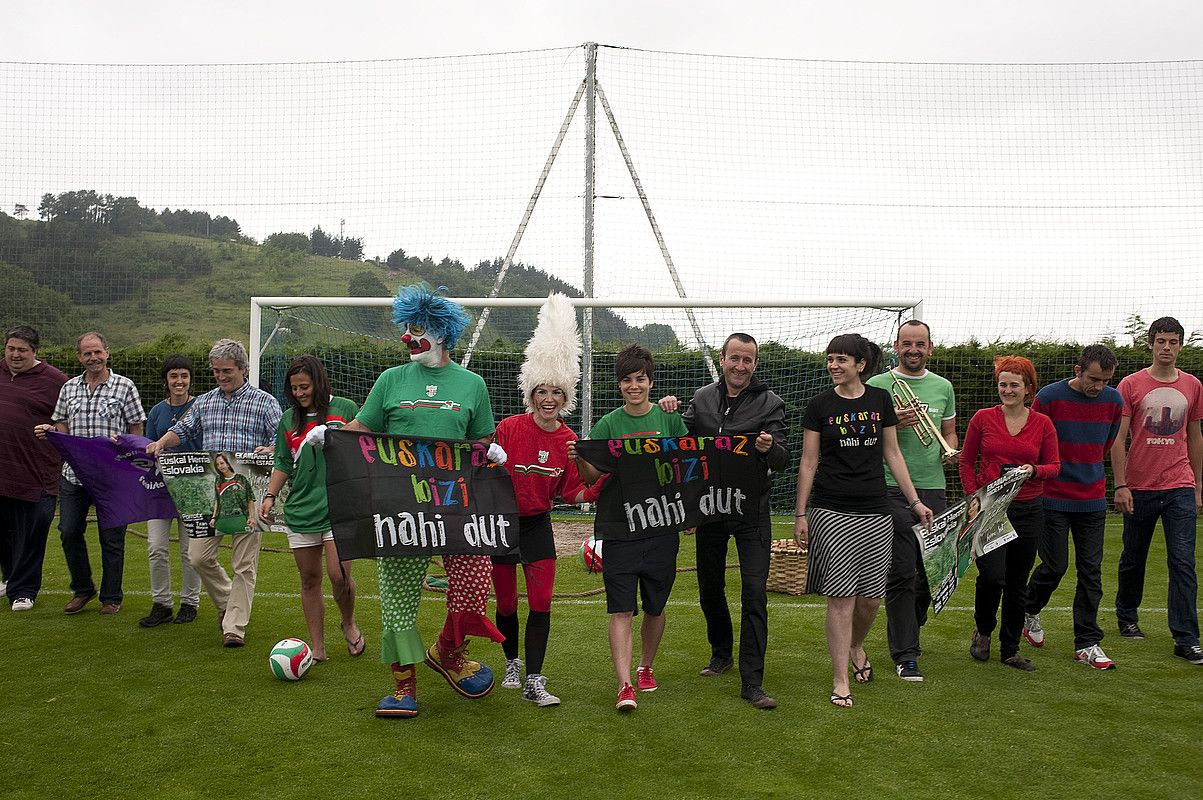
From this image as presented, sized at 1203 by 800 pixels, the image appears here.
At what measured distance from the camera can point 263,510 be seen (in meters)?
5.65

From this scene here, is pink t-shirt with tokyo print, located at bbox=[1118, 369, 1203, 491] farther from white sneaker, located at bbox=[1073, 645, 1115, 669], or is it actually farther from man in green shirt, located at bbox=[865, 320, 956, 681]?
man in green shirt, located at bbox=[865, 320, 956, 681]

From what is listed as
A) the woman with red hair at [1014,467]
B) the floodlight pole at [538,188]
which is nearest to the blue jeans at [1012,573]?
the woman with red hair at [1014,467]

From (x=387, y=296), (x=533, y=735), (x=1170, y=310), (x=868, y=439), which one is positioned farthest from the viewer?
(x=1170, y=310)

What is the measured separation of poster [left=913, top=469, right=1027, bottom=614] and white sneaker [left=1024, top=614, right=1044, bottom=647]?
3.19ft

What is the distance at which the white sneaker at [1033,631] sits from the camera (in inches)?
252

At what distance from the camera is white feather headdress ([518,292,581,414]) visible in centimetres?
516

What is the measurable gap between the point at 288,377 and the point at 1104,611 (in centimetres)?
592

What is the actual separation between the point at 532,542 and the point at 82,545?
13.3ft

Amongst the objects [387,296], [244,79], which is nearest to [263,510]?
[387,296]

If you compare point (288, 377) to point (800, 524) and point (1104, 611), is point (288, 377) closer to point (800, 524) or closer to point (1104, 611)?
point (800, 524)

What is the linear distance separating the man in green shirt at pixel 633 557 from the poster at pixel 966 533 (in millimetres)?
1485

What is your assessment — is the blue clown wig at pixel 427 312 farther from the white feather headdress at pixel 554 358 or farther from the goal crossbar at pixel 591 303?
the goal crossbar at pixel 591 303

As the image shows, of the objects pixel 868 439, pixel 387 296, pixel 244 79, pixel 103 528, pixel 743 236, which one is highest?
pixel 244 79

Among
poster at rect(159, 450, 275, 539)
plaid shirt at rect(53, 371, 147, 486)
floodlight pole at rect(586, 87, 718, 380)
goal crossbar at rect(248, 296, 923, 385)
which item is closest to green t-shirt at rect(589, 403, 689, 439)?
poster at rect(159, 450, 275, 539)
